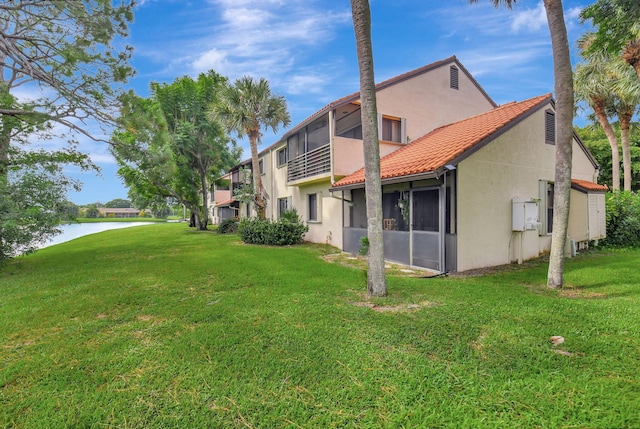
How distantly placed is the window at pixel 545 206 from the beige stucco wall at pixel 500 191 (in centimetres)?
22

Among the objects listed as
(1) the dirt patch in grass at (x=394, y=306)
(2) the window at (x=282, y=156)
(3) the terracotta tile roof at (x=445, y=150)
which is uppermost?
(2) the window at (x=282, y=156)

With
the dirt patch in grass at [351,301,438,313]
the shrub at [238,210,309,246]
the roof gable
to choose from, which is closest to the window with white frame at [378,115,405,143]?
the roof gable

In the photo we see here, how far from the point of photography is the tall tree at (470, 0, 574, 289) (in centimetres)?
629

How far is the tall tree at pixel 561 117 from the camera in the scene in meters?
6.29

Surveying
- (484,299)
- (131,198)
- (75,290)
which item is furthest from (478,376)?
(131,198)

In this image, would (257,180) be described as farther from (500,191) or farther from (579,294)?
(579,294)

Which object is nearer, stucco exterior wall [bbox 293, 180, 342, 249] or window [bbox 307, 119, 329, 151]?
stucco exterior wall [bbox 293, 180, 342, 249]

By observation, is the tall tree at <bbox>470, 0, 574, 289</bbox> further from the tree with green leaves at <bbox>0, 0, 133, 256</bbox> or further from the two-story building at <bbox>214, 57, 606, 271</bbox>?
the tree with green leaves at <bbox>0, 0, 133, 256</bbox>

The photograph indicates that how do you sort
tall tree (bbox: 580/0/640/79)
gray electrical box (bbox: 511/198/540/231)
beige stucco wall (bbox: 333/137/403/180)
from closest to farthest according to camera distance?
tall tree (bbox: 580/0/640/79) → gray electrical box (bbox: 511/198/540/231) → beige stucco wall (bbox: 333/137/403/180)

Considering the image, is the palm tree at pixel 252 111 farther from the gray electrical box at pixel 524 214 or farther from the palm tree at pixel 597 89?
the palm tree at pixel 597 89

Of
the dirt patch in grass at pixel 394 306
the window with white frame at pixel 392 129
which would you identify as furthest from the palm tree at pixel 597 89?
the dirt patch in grass at pixel 394 306

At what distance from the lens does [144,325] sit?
470cm

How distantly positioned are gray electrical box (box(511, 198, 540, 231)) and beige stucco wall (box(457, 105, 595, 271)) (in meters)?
0.19

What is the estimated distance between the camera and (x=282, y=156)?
763 inches
